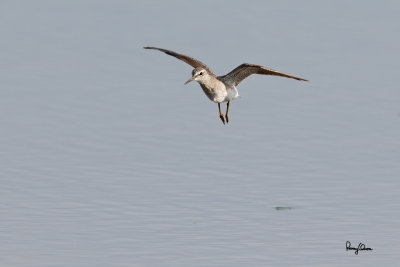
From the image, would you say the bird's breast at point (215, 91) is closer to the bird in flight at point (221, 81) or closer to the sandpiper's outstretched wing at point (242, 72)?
the bird in flight at point (221, 81)

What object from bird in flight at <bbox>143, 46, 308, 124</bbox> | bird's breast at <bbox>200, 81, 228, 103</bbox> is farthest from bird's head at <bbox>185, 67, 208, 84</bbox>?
bird's breast at <bbox>200, 81, 228, 103</bbox>

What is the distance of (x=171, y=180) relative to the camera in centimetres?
3325

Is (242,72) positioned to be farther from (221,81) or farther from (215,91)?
(215,91)

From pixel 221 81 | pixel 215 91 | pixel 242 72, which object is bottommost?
pixel 215 91

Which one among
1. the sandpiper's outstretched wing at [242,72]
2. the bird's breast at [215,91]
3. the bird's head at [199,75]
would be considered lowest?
the bird's breast at [215,91]

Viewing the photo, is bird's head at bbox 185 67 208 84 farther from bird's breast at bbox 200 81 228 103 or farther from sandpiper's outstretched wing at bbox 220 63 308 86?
sandpiper's outstretched wing at bbox 220 63 308 86

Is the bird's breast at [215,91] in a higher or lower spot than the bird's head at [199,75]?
lower

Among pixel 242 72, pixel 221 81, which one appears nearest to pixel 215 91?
pixel 221 81

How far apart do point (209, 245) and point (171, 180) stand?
4127 millimetres

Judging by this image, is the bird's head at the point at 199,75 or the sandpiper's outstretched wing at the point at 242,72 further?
the bird's head at the point at 199,75

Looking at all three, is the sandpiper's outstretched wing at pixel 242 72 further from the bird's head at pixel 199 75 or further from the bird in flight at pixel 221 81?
the bird's head at pixel 199 75

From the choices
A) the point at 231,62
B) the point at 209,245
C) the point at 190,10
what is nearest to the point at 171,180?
the point at 209,245

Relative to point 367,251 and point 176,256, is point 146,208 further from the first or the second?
point 367,251

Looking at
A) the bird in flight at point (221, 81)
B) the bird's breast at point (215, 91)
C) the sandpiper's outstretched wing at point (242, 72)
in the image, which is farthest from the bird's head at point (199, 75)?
the sandpiper's outstretched wing at point (242, 72)
